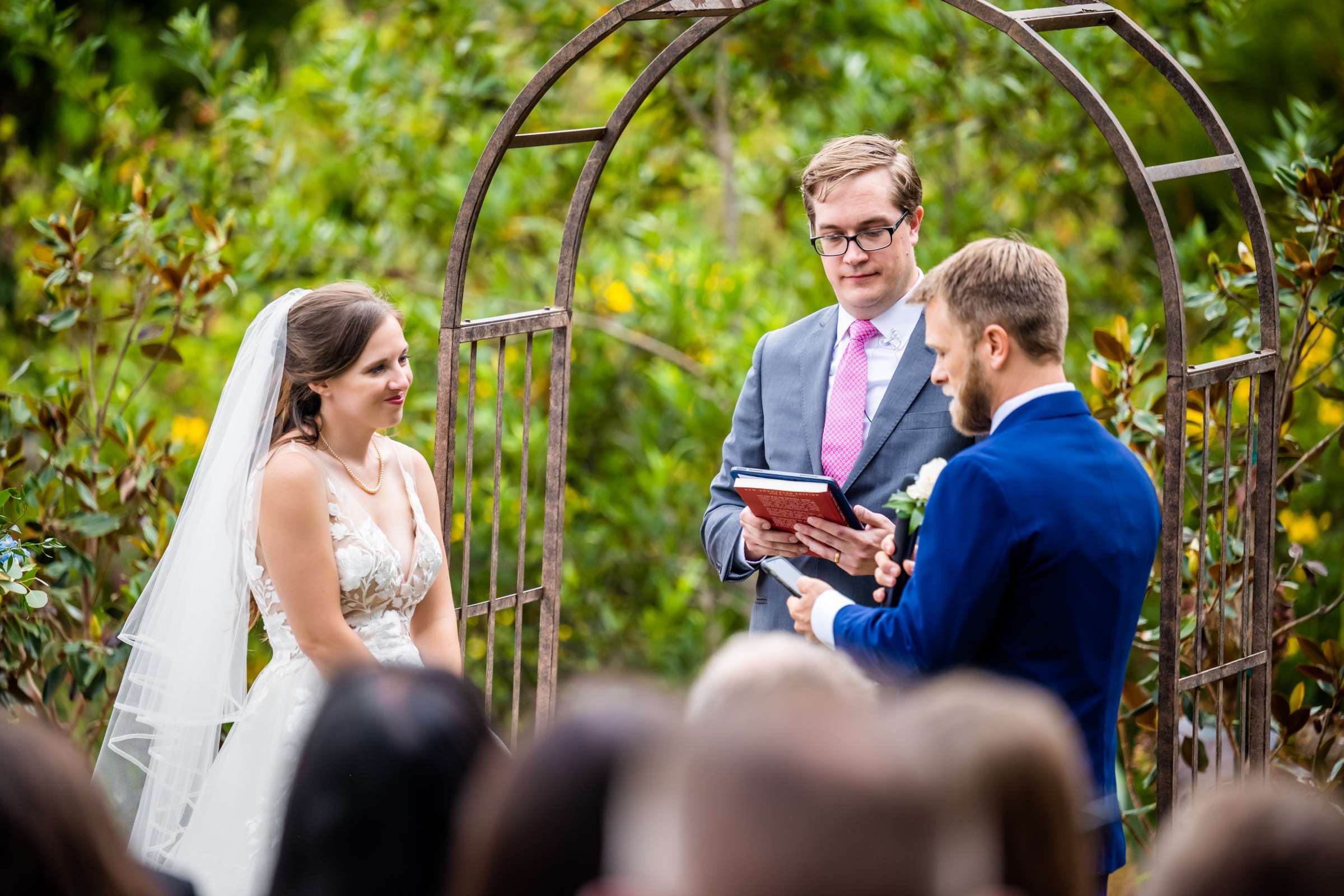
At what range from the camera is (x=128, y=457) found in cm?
401

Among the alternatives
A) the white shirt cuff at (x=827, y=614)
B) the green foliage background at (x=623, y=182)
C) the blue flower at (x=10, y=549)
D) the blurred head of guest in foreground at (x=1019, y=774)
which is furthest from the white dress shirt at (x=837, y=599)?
the green foliage background at (x=623, y=182)

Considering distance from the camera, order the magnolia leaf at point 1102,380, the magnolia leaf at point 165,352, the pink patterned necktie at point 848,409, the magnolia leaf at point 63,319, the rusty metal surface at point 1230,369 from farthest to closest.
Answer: the magnolia leaf at point 165,352
the magnolia leaf at point 63,319
the magnolia leaf at point 1102,380
the pink patterned necktie at point 848,409
the rusty metal surface at point 1230,369

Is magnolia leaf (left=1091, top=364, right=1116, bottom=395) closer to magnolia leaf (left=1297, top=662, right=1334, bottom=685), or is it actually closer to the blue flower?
magnolia leaf (left=1297, top=662, right=1334, bottom=685)

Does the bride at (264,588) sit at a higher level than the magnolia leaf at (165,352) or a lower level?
lower

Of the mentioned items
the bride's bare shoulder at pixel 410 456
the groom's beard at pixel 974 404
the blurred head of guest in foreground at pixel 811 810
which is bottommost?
the blurred head of guest in foreground at pixel 811 810

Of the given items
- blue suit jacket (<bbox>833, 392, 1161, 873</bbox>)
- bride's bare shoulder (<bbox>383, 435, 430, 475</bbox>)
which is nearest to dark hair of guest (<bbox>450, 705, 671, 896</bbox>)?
blue suit jacket (<bbox>833, 392, 1161, 873</bbox>)

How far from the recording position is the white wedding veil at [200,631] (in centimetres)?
293

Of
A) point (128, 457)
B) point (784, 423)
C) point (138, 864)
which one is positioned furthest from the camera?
point (128, 457)

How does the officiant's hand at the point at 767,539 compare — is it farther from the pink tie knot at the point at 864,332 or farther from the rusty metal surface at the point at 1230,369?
the rusty metal surface at the point at 1230,369

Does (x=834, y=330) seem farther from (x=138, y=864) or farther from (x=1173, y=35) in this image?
Result: (x=1173, y=35)

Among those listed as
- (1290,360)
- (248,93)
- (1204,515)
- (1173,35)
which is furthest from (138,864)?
(1173,35)

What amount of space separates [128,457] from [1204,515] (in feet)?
10.7

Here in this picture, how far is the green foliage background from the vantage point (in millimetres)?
5113

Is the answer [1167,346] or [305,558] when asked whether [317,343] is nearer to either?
[305,558]
